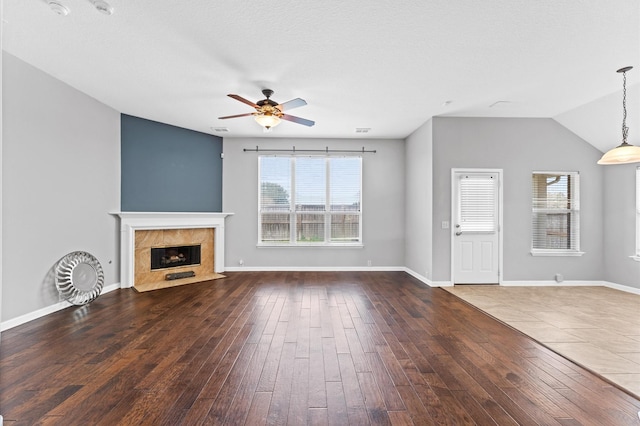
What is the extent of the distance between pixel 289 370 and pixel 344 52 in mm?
3088

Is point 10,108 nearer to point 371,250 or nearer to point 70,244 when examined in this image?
point 70,244

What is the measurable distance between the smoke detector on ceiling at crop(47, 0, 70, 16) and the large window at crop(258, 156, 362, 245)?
405cm

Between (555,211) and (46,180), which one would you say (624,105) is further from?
(46,180)

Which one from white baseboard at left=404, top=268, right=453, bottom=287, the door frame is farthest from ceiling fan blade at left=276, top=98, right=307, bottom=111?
white baseboard at left=404, top=268, right=453, bottom=287

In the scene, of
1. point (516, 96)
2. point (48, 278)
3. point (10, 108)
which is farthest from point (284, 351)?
point (516, 96)

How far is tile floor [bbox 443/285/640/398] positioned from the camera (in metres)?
2.66

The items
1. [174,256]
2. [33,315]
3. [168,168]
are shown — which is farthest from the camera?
[174,256]

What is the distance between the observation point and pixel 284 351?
284cm

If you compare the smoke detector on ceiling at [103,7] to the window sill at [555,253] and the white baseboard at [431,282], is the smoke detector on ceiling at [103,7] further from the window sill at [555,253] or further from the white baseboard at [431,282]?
the window sill at [555,253]

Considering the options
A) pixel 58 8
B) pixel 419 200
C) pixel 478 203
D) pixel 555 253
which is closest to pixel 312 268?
pixel 419 200

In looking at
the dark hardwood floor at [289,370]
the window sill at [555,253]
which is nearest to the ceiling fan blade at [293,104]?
the dark hardwood floor at [289,370]

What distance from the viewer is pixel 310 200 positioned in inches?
258

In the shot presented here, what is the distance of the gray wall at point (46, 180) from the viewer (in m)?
3.35

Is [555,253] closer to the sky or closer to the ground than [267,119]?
closer to the ground
